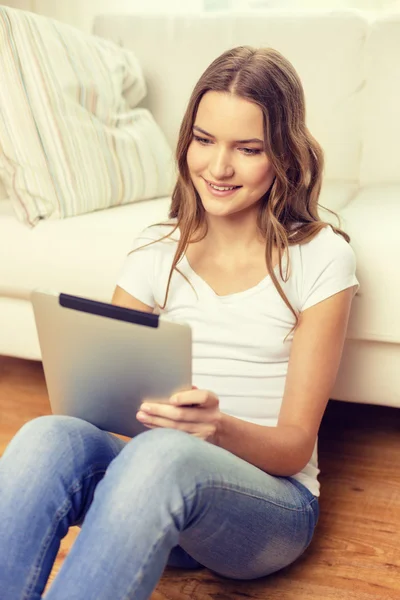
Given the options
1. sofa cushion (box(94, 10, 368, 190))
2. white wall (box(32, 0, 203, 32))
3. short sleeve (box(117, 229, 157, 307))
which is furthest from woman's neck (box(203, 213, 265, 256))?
white wall (box(32, 0, 203, 32))

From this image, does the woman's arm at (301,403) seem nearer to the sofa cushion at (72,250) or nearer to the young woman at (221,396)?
the young woman at (221,396)

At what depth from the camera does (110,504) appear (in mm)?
816

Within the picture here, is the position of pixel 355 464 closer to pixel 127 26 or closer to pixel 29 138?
pixel 29 138

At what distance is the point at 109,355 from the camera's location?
89cm

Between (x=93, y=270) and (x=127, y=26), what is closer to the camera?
(x=93, y=270)

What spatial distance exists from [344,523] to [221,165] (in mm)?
668

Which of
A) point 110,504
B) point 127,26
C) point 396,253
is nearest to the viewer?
point 110,504

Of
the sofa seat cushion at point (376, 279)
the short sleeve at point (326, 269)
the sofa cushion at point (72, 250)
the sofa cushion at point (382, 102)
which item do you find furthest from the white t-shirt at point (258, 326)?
the sofa cushion at point (382, 102)

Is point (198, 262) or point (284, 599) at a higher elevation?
point (198, 262)

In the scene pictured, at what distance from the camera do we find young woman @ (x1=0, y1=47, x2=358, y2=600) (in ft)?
2.72

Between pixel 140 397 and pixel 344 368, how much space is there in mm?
652

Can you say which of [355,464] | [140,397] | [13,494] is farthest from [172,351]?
[355,464]

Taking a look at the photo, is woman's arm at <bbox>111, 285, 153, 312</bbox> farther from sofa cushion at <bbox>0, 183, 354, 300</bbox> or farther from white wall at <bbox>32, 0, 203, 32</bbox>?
white wall at <bbox>32, 0, 203, 32</bbox>

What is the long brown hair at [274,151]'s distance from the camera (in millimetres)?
1062
